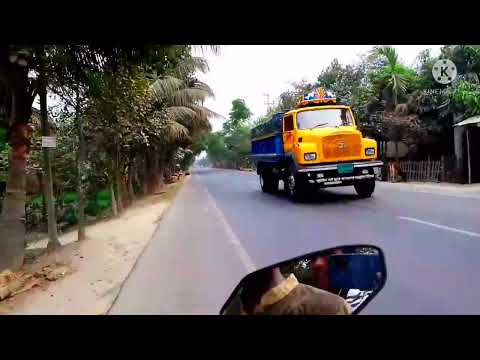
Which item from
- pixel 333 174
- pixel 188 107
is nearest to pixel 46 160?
pixel 333 174

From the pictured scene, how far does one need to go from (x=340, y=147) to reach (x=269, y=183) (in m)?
3.40

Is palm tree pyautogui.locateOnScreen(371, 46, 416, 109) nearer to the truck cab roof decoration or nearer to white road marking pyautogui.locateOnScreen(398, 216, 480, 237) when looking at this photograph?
the truck cab roof decoration

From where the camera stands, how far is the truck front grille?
8078 millimetres

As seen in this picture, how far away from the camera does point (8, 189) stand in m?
4.52

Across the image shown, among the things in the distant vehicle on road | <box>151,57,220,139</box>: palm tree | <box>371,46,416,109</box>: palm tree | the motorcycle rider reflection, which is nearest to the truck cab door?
the distant vehicle on road

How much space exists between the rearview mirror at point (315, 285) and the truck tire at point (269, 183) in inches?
351

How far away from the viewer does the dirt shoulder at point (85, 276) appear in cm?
309

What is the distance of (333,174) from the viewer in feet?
26.2
